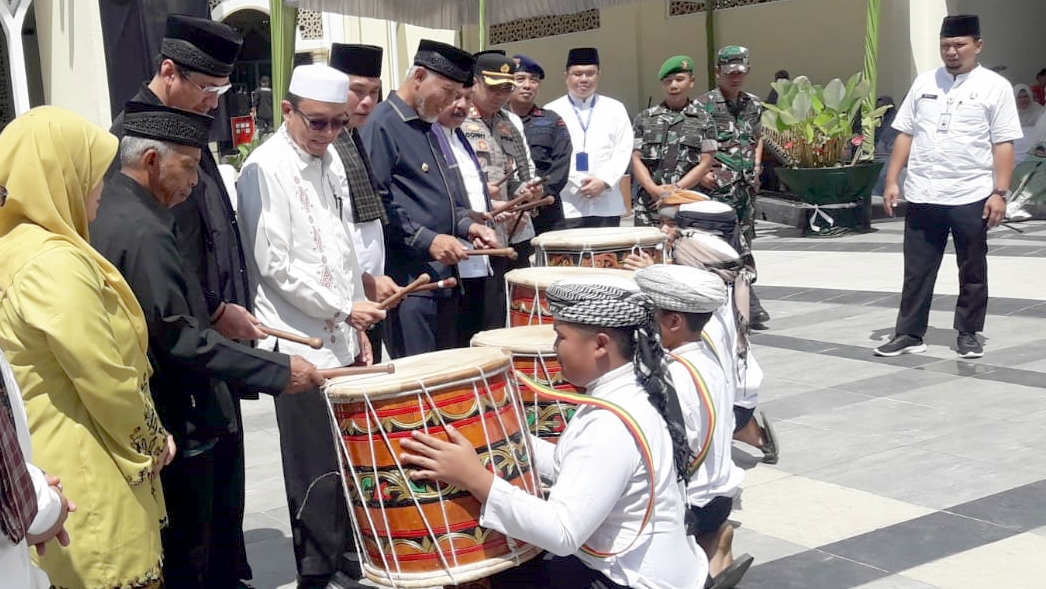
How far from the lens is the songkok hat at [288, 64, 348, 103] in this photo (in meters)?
3.73

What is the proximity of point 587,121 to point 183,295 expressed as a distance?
4.73 meters

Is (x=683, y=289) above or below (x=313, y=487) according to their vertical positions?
above

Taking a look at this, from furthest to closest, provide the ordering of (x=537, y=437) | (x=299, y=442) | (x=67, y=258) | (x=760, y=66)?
(x=760, y=66)
(x=299, y=442)
(x=537, y=437)
(x=67, y=258)

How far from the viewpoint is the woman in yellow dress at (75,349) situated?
2.63 m

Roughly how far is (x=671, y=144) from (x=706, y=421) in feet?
15.6

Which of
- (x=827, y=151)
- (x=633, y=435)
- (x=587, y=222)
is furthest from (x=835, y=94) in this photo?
(x=633, y=435)

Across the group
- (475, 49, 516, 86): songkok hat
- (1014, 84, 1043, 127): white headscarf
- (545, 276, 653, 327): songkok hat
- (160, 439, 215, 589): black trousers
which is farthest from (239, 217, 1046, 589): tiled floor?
(1014, 84, 1043, 127): white headscarf

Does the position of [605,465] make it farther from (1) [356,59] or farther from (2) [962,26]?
(2) [962,26]

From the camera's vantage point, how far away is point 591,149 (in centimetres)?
748

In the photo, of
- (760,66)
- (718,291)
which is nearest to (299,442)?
(718,291)

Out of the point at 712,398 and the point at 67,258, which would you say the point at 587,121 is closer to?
the point at 712,398

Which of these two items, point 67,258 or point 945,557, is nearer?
point 67,258

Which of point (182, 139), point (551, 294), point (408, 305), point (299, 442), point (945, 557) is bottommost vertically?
point (945, 557)

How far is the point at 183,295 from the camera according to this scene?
312 centimetres
